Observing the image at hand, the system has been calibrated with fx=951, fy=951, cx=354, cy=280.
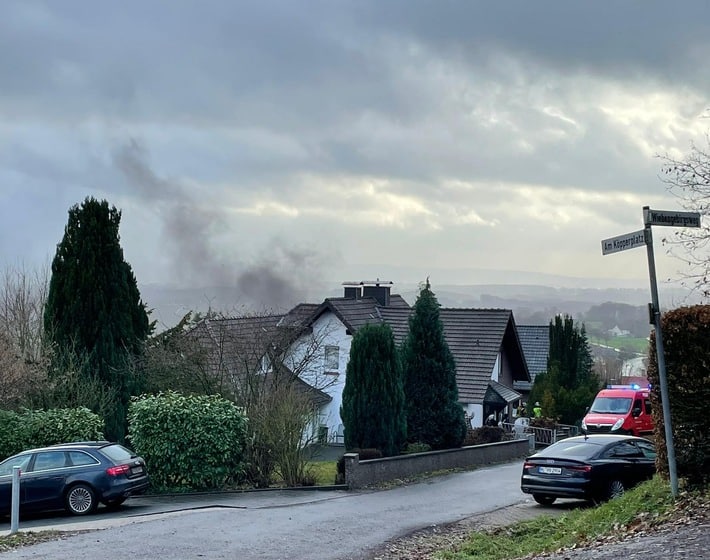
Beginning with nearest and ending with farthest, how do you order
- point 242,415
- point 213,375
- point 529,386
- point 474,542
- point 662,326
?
point 662,326 → point 474,542 → point 242,415 → point 213,375 → point 529,386

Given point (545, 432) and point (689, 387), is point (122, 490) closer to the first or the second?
point (689, 387)

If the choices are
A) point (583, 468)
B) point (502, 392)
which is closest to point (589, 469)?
point (583, 468)

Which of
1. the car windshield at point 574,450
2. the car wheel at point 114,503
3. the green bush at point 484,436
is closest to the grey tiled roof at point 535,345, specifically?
the green bush at point 484,436

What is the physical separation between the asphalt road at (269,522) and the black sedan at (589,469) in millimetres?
1410

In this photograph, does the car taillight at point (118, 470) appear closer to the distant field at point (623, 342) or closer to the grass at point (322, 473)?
the grass at point (322, 473)

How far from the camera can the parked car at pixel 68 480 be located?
19.0m

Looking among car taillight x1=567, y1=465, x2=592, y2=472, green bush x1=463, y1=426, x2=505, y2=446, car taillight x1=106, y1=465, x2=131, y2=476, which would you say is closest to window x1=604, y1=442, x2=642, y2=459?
car taillight x1=567, y1=465, x2=592, y2=472

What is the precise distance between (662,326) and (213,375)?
16148mm

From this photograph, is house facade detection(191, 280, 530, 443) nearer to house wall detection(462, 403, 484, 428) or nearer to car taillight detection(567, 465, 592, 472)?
house wall detection(462, 403, 484, 428)

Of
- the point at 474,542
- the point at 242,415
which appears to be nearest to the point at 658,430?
the point at 474,542

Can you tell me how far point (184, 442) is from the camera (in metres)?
22.6

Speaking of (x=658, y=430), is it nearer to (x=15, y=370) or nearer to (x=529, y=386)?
(x=15, y=370)

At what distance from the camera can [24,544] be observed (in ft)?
50.2

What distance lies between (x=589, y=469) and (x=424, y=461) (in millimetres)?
8673
